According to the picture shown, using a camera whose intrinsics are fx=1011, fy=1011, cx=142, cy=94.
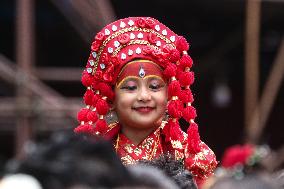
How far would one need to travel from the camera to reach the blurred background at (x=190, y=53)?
7.30 m

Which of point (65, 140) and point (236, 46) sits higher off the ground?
point (236, 46)

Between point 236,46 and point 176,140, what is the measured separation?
5806mm

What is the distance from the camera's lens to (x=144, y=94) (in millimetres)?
3891

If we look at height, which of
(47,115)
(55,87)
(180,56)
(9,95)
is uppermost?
(55,87)

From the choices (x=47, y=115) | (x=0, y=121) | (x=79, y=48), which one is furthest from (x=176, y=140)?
(x=79, y=48)

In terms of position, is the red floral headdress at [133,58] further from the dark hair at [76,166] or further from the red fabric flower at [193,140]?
the dark hair at [76,166]

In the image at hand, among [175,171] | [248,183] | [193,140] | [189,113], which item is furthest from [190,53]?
[248,183]

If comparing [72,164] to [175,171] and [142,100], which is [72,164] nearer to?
[175,171]

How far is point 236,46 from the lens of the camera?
31.9 feet

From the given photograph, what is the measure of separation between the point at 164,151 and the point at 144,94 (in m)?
0.28

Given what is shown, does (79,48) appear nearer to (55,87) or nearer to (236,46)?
(55,87)

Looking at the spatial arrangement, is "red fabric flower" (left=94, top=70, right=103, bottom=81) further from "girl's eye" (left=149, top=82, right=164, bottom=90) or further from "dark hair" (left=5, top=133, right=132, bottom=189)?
"dark hair" (left=5, top=133, right=132, bottom=189)

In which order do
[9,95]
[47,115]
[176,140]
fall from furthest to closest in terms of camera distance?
[9,95] < [47,115] < [176,140]

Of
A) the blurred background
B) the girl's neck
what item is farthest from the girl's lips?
the blurred background
